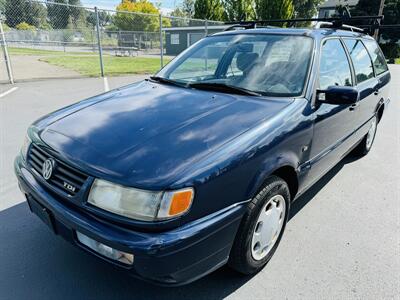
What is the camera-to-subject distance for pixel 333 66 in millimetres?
3100

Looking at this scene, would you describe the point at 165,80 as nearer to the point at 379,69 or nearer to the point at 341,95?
the point at 341,95

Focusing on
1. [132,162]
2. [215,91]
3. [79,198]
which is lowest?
[79,198]


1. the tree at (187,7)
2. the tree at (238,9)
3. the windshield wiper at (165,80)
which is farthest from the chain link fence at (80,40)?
the tree at (187,7)

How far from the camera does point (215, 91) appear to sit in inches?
108

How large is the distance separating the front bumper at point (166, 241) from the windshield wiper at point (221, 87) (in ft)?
3.56

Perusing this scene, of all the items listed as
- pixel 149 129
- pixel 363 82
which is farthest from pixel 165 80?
pixel 363 82

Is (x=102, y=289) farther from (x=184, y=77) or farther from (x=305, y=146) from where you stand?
(x=184, y=77)

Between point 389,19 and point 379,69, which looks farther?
point 389,19

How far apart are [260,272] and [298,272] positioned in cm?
28

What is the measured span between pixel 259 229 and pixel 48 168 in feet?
4.77

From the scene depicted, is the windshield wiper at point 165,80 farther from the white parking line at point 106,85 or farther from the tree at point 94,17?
the tree at point 94,17

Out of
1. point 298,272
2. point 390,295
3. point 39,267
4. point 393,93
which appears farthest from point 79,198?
point 393,93

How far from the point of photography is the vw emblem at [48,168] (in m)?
2.03

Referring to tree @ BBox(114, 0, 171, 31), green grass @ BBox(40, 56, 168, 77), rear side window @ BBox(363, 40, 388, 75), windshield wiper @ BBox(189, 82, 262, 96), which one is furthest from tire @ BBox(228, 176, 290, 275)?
tree @ BBox(114, 0, 171, 31)
